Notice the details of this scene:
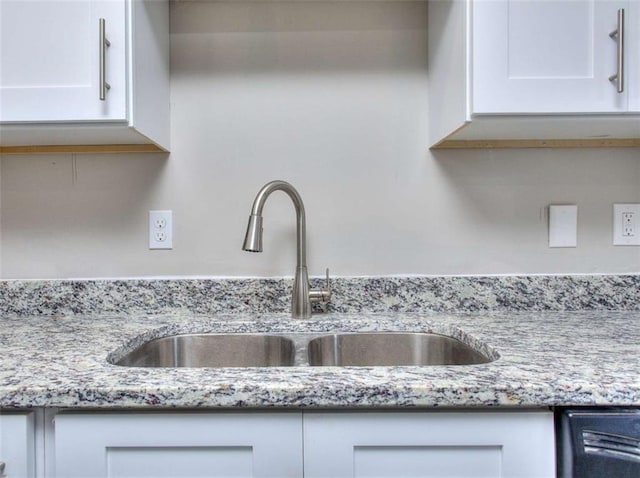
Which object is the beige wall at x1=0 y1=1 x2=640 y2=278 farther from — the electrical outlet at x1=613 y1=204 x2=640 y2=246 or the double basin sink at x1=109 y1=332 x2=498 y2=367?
the double basin sink at x1=109 y1=332 x2=498 y2=367

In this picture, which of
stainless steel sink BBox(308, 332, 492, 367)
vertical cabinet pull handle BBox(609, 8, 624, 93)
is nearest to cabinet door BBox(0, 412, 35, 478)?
stainless steel sink BBox(308, 332, 492, 367)

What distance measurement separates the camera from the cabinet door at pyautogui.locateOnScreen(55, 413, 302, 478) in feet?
1.97

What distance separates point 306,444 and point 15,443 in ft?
1.40

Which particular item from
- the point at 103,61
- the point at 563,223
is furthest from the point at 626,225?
the point at 103,61

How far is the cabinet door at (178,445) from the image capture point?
1.97 ft

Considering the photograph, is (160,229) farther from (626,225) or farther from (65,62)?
(626,225)

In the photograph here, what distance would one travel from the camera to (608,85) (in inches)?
33.1

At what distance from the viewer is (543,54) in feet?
2.76

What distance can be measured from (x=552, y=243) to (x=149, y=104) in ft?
3.68

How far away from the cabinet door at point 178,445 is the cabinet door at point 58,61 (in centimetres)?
61

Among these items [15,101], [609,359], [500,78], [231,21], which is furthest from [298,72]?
[609,359]

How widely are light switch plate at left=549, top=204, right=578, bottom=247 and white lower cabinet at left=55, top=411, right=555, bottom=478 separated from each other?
686mm

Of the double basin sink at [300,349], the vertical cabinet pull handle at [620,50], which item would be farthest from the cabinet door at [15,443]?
the vertical cabinet pull handle at [620,50]

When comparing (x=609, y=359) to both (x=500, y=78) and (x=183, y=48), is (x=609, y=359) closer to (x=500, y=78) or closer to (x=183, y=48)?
(x=500, y=78)
